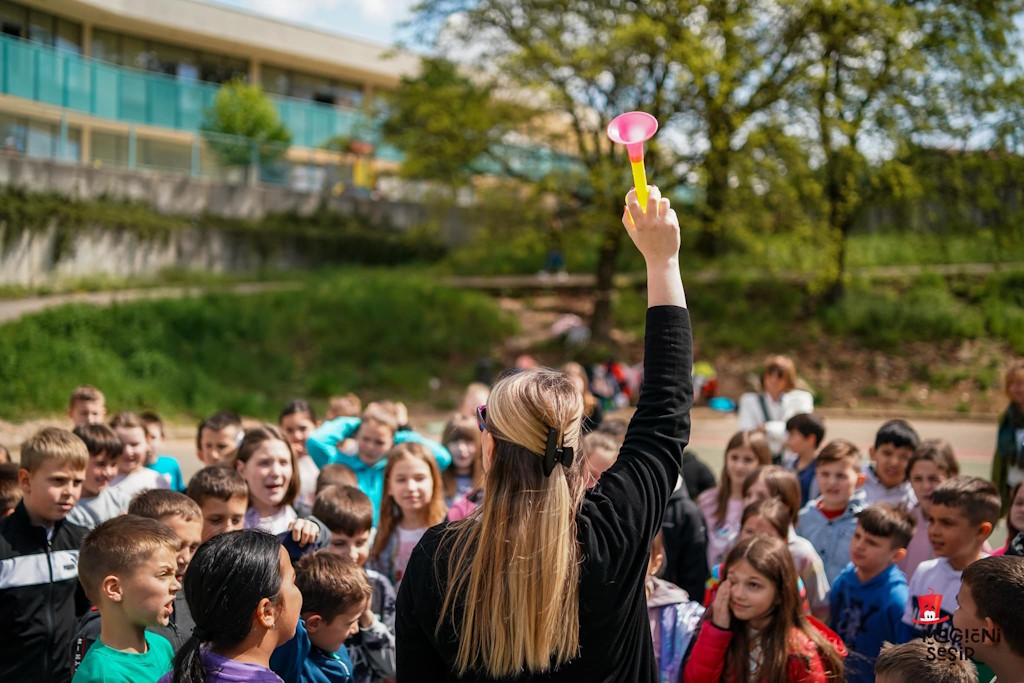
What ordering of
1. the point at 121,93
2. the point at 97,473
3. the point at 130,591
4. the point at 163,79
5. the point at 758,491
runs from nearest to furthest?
1. the point at 130,591
2. the point at 97,473
3. the point at 758,491
4. the point at 121,93
5. the point at 163,79

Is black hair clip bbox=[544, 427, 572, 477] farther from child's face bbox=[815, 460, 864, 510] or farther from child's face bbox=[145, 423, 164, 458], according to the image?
child's face bbox=[145, 423, 164, 458]

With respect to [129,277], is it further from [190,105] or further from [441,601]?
[441,601]

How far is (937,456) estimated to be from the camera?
5344mm

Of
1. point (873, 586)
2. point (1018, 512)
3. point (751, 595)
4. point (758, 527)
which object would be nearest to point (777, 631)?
point (751, 595)

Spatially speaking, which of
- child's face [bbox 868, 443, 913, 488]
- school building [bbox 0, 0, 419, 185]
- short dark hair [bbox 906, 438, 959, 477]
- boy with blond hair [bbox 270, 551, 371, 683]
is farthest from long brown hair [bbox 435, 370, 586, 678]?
school building [bbox 0, 0, 419, 185]

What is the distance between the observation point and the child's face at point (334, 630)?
3340 mm

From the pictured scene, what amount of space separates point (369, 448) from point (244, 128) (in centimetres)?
2156

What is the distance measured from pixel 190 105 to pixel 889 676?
24.4 metres

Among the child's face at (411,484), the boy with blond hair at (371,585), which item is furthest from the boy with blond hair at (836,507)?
the boy with blond hair at (371,585)

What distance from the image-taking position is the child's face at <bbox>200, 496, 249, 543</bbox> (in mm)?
4246

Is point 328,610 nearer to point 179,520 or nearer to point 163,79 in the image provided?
point 179,520

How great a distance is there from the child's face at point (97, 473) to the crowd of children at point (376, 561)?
15mm

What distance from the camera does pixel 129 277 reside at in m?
19.5

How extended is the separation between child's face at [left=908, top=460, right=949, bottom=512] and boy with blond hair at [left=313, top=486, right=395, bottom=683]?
3228 millimetres
